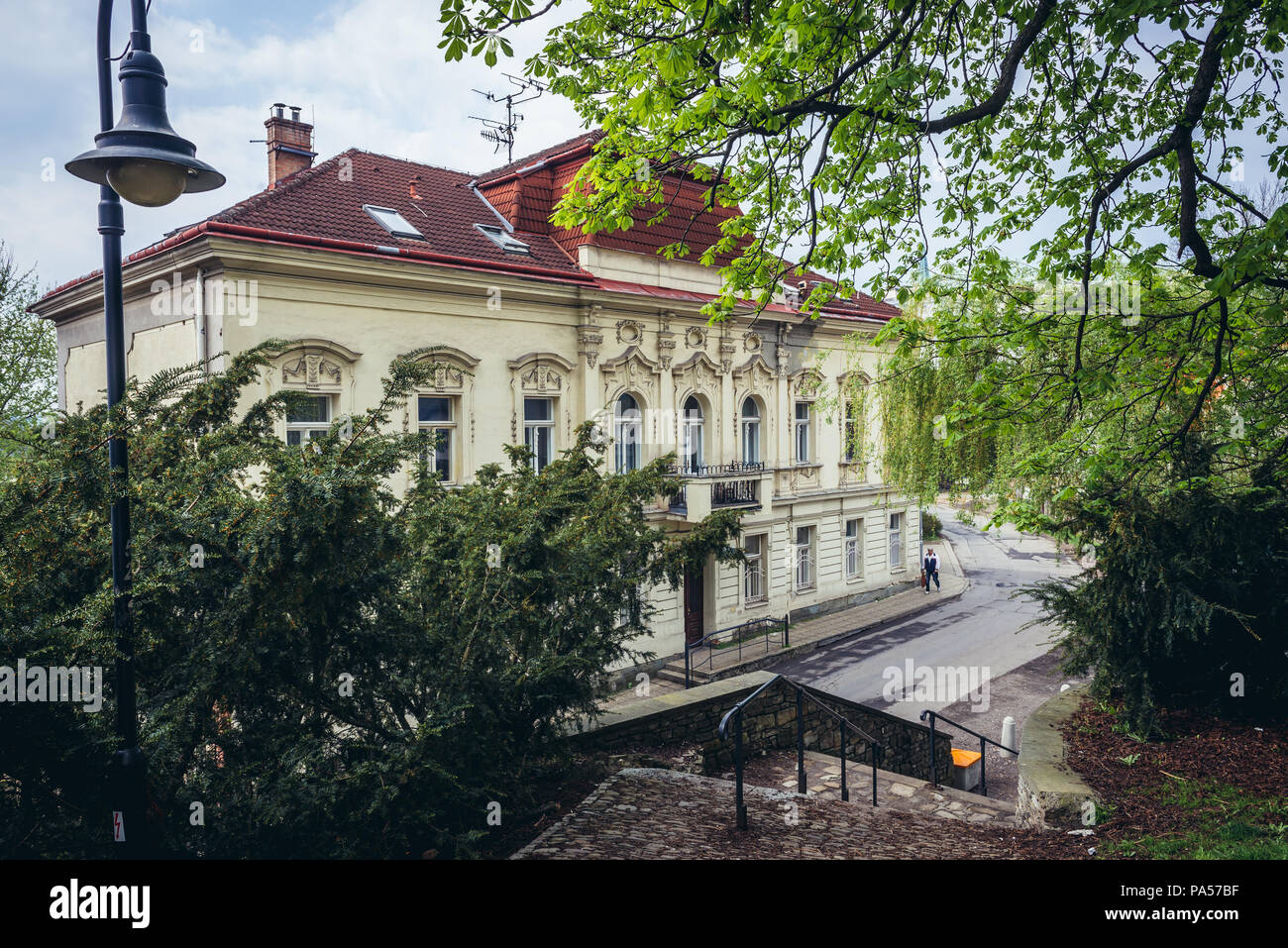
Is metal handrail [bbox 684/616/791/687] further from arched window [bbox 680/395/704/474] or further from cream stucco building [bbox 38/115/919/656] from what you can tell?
arched window [bbox 680/395/704/474]

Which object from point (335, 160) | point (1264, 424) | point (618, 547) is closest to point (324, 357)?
point (335, 160)

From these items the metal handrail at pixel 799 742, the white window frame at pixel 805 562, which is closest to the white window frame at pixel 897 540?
the white window frame at pixel 805 562

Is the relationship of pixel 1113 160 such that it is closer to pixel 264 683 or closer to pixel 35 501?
pixel 264 683

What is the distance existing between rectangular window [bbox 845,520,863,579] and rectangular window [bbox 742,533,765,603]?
443cm

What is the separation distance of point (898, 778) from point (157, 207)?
1029 cm

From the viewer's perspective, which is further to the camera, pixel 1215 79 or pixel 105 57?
pixel 1215 79

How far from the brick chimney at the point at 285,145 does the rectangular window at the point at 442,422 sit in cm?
734

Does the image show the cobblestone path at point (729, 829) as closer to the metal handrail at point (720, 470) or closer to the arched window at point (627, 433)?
the arched window at point (627, 433)

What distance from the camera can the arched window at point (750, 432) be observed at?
899 inches

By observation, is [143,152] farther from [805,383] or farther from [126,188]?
[805,383]

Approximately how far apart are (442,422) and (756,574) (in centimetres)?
1074

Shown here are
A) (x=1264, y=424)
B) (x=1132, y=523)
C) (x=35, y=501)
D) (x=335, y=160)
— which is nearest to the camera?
(x=35, y=501)
